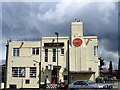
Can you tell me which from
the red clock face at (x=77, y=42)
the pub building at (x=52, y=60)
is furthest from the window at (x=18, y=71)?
the red clock face at (x=77, y=42)

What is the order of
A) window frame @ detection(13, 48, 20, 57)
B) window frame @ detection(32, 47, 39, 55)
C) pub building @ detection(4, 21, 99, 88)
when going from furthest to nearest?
window frame @ detection(13, 48, 20, 57) < window frame @ detection(32, 47, 39, 55) < pub building @ detection(4, 21, 99, 88)

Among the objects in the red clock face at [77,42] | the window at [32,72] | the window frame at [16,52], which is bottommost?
the window at [32,72]

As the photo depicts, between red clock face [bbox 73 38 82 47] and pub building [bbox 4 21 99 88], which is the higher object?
red clock face [bbox 73 38 82 47]

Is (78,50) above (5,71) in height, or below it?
above

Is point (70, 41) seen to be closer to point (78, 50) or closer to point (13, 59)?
point (78, 50)

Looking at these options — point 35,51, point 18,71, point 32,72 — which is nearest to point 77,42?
point 35,51

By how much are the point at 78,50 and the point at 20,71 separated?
11353mm

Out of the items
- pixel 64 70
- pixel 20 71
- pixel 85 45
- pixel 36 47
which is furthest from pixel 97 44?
pixel 20 71

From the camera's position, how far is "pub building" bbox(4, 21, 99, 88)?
55406mm

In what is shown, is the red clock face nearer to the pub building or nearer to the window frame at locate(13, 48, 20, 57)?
the pub building

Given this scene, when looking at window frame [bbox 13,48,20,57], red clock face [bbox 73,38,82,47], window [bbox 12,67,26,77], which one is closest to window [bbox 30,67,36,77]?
window [bbox 12,67,26,77]

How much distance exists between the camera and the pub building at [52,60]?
55.4 m

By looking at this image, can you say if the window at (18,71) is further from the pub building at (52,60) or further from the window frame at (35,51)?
the window frame at (35,51)

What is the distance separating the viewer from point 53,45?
185 feet
